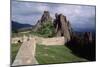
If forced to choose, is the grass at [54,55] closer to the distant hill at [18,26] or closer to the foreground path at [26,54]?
the foreground path at [26,54]

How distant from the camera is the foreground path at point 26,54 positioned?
2.34 meters

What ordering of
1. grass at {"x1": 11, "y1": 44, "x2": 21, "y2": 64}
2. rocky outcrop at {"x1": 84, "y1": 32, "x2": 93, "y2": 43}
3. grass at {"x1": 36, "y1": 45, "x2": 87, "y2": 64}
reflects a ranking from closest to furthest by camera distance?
grass at {"x1": 11, "y1": 44, "x2": 21, "y2": 64} → grass at {"x1": 36, "y1": 45, "x2": 87, "y2": 64} → rocky outcrop at {"x1": 84, "y1": 32, "x2": 93, "y2": 43}

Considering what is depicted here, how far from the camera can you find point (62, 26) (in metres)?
2.56

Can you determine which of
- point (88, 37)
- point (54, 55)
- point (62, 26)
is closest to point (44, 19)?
point (62, 26)

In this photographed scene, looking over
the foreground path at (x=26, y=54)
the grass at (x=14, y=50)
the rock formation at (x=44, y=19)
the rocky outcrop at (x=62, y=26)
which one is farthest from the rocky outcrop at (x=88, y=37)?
the grass at (x=14, y=50)

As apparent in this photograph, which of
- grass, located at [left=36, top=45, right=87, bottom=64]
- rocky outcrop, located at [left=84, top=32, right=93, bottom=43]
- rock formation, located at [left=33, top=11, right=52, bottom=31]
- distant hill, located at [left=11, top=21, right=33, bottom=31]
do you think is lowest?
grass, located at [left=36, top=45, right=87, bottom=64]

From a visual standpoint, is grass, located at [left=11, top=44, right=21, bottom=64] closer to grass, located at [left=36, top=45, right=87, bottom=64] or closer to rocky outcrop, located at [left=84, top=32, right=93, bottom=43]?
grass, located at [left=36, top=45, right=87, bottom=64]

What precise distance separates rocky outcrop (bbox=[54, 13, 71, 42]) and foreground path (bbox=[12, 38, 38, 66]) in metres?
0.36

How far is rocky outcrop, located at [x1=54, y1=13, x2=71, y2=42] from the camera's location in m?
2.54

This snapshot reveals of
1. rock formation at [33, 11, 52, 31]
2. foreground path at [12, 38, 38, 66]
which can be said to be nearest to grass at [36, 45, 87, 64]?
foreground path at [12, 38, 38, 66]

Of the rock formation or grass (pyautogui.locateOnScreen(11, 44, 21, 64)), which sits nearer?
grass (pyautogui.locateOnScreen(11, 44, 21, 64))

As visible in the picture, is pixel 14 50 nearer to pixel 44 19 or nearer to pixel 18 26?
pixel 18 26

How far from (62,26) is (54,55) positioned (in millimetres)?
399
